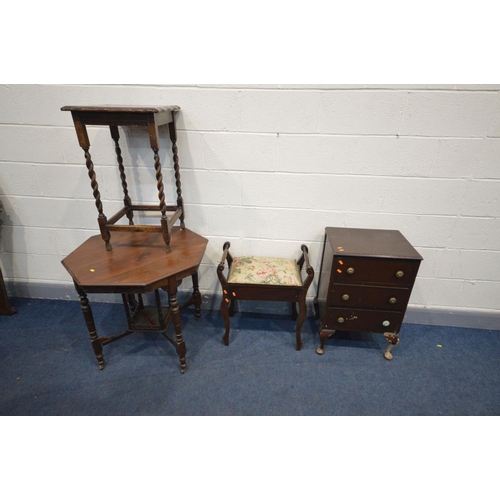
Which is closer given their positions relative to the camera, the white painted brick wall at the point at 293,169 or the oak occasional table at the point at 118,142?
the oak occasional table at the point at 118,142

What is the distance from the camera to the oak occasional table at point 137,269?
146 cm

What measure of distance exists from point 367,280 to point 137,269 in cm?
125

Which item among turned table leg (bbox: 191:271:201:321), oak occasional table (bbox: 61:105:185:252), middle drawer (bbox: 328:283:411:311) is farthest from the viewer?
turned table leg (bbox: 191:271:201:321)

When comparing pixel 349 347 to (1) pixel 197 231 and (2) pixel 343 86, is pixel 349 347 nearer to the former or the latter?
(1) pixel 197 231

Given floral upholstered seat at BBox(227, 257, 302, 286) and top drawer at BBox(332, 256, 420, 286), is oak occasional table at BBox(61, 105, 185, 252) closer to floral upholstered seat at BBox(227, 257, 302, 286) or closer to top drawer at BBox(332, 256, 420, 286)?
floral upholstered seat at BBox(227, 257, 302, 286)

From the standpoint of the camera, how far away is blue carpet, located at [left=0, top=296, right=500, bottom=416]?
5.31ft

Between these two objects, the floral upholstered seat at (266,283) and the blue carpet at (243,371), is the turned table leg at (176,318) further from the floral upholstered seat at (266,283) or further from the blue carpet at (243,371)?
the floral upholstered seat at (266,283)

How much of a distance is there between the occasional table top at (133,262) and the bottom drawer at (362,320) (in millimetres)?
874

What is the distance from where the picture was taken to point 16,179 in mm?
2037

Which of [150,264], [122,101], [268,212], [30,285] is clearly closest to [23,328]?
[30,285]

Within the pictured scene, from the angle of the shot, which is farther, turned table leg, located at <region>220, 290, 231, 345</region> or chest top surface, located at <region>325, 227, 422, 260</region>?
turned table leg, located at <region>220, 290, 231, 345</region>

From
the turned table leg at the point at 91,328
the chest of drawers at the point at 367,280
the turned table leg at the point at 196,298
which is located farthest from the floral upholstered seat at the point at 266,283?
the turned table leg at the point at 91,328

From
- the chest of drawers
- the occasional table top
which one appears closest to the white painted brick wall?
the chest of drawers

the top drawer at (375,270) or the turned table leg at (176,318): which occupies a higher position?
the top drawer at (375,270)
